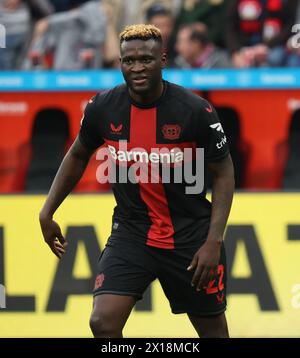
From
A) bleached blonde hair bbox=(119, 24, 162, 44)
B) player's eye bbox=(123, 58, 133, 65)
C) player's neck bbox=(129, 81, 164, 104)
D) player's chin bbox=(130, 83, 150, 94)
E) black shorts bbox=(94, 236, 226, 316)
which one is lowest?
black shorts bbox=(94, 236, 226, 316)

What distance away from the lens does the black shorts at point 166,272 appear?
6.07 m

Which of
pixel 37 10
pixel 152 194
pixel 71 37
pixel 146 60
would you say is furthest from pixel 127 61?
pixel 37 10

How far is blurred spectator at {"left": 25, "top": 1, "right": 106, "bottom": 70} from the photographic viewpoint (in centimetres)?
1091

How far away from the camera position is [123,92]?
6.04m

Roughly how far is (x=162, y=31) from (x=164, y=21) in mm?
106

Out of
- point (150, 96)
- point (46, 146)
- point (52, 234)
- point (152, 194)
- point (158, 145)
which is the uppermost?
point (150, 96)

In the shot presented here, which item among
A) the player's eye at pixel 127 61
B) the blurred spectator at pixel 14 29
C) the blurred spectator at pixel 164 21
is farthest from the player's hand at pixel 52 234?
the blurred spectator at pixel 14 29

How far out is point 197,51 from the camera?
34.2ft

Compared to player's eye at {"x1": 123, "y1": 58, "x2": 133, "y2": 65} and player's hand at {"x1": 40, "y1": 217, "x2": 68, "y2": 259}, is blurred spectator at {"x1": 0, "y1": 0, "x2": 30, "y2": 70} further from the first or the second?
player's eye at {"x1": 123, "y1": 58, "x2": 133, "y2": 65}

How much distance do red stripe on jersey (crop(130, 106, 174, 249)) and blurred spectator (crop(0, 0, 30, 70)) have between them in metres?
5.30

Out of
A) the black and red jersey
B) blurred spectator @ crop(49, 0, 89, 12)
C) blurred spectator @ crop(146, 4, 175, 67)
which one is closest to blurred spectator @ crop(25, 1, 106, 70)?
blurred spectator @ crop(49, 0, 89, 12)

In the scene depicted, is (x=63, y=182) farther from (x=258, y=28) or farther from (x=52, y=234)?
(x=258, y=28)

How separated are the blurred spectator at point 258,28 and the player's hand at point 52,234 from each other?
15.5 feet

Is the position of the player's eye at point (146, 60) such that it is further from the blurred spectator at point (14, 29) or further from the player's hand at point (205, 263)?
the blurred spectator at point (14, 29)
